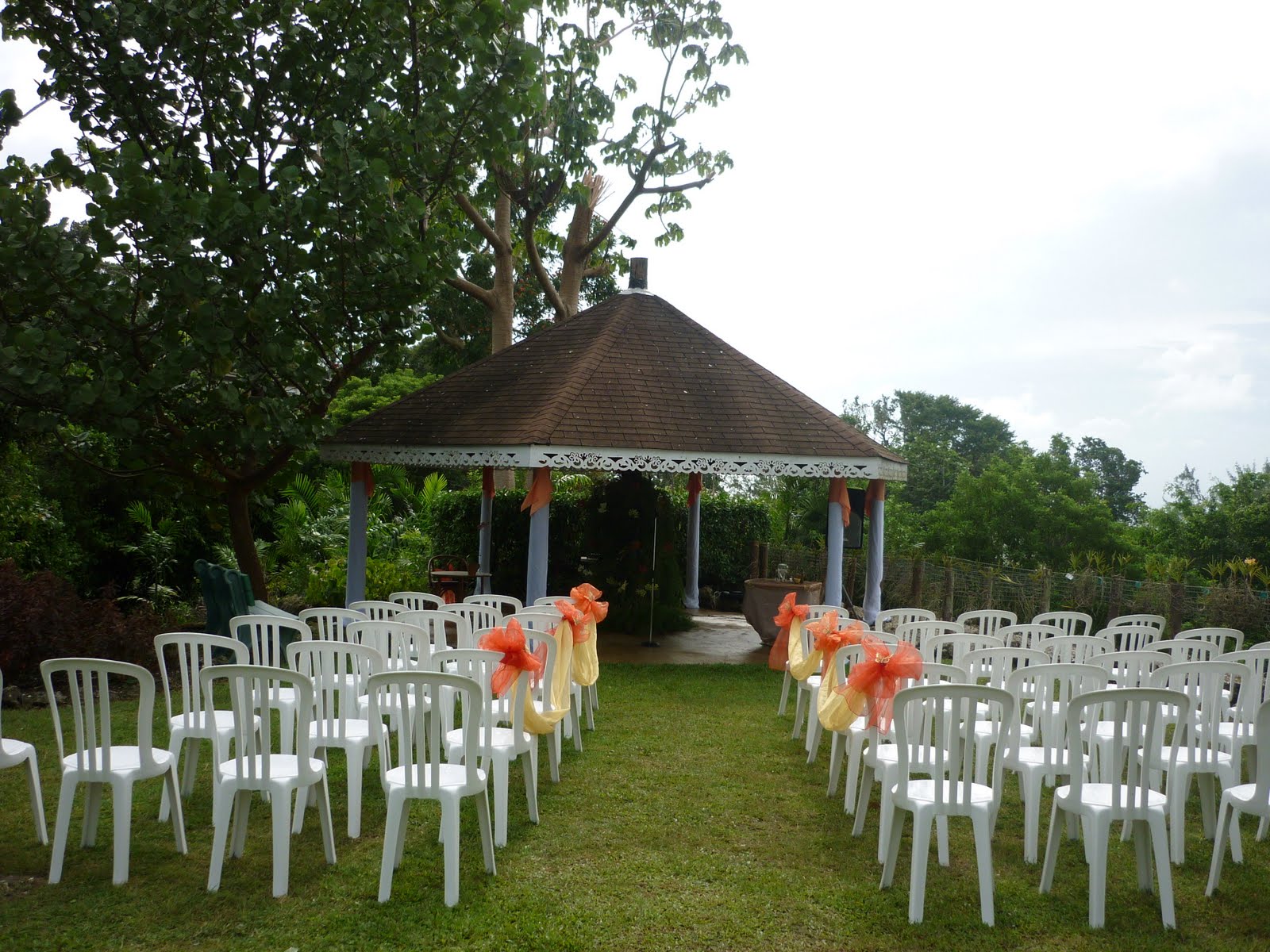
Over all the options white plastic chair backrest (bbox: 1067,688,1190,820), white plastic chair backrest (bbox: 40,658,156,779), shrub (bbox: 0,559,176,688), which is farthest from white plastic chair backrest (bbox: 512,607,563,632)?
shrub (bbox: 0,559,176,688)

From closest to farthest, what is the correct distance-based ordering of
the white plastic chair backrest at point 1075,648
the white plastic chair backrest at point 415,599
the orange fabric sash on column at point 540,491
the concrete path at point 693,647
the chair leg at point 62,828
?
1. the chair leg at point 62,828
2. the white plastic chair backrest at point 1075,648
3. the white plastic chair backrest at point 415,599
4. the orange fabric sash on column at point 540,491
5. the concrete path at point 693,647

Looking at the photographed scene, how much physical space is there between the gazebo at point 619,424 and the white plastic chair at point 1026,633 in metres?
4.29

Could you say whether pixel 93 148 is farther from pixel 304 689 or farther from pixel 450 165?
pixel 304 689

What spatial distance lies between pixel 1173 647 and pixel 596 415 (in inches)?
274

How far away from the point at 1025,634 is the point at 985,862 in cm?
348

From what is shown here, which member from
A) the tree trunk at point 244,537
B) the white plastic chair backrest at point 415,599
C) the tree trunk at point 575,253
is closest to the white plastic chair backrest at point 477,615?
the white plastic chair backrest at point 415,599

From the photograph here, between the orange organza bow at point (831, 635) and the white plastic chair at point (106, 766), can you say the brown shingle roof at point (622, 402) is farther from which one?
the white plastic chair at point (106, 766)

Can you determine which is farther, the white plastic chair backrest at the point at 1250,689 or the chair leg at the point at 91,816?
the white plastic chair backrest at the point at 1250,689

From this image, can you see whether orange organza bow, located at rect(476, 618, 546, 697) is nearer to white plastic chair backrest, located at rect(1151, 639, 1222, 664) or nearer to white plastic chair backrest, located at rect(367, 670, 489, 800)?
white plastic chair backrest, located at rect(367, 670, 489, 800)

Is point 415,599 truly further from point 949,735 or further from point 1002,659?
point 949,735

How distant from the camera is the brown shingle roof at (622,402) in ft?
39.9

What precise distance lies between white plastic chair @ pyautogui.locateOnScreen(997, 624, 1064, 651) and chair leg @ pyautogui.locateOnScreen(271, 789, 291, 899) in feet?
17.4

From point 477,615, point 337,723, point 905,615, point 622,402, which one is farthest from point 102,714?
point 622,402

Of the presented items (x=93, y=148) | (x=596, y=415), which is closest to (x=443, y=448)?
(x=596, y=415)
